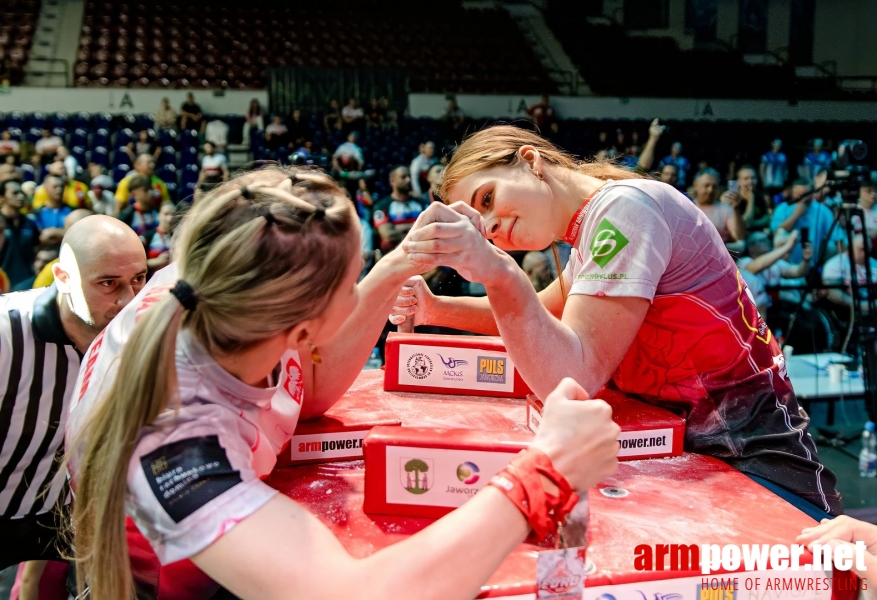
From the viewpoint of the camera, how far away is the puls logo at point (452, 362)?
4.80ft

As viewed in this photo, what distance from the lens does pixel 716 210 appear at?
203 inches

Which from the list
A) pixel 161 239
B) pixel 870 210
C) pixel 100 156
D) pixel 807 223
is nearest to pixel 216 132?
pixel 100 156

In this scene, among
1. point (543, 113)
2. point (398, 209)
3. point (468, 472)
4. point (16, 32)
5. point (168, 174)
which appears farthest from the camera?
point (16, 32)

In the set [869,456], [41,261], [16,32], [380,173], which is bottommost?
[869,456]

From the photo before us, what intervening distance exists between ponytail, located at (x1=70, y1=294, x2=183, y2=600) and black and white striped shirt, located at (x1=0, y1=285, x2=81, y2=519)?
81cm

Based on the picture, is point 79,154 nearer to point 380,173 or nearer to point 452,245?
point 380,173

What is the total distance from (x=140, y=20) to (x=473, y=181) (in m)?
10.7

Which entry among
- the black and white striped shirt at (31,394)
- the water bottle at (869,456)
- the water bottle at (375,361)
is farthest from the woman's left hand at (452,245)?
the water bottle at (869,456)

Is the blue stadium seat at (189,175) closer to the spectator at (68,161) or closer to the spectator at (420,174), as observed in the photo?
the spectator at (68,161)

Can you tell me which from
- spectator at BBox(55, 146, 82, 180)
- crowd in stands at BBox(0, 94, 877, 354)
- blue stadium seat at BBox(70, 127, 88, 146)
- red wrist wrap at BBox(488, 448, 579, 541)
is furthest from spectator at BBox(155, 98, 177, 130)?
red wrist wrap at BBox(488, 448, 579, 541)

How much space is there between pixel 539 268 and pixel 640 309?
283 centimetres

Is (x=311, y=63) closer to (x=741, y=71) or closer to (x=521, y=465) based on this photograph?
(x=741, y=71)

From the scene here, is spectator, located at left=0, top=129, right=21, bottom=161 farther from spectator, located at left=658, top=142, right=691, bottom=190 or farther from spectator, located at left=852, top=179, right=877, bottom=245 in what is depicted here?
spectator, located at left=852, top=179, right=877, bottom=245

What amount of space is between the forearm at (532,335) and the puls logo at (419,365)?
35 centimetres
